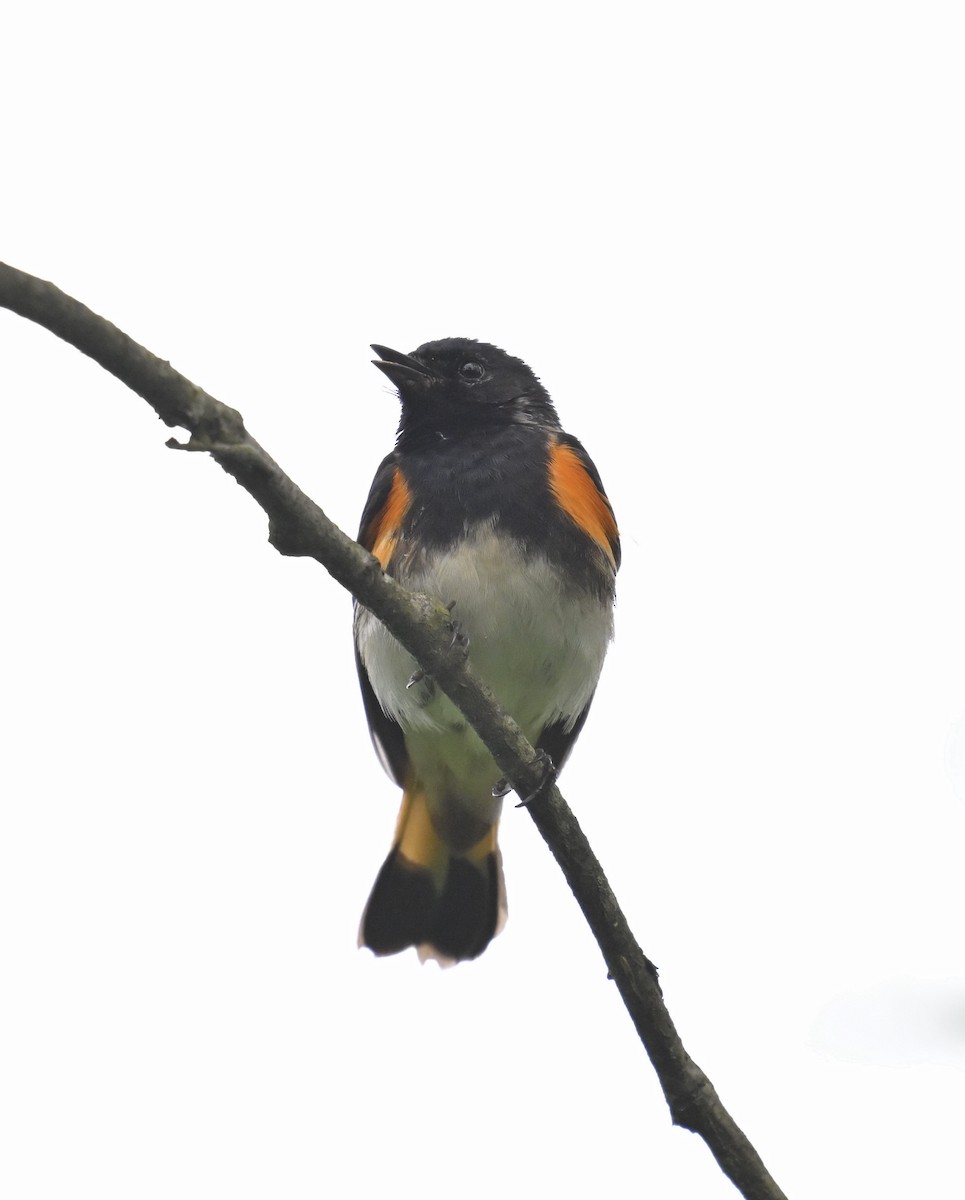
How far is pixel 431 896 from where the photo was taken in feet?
20.5

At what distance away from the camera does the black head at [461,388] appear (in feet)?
20.2

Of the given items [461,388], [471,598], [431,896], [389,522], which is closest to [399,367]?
[461,388]

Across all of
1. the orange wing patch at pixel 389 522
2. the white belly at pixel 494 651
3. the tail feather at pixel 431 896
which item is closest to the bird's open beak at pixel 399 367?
the orange wing patch at pixel 389 522

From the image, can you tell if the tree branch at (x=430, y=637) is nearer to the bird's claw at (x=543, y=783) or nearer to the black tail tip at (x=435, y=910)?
the bird's claw at (x=543, y=783)

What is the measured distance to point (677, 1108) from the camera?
3.63 metres

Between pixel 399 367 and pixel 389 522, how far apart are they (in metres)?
0.86

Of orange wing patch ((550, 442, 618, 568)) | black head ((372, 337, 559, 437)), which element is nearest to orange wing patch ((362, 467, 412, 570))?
black head ((372, 337, 559, 437))

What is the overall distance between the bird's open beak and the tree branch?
8.37ft

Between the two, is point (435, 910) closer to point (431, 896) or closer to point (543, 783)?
point (431, 896)

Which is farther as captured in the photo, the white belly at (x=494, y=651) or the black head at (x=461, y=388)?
the black head at (x=461, y=388)

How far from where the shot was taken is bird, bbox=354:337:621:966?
Result: 5395 mm

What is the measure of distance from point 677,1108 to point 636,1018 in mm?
254

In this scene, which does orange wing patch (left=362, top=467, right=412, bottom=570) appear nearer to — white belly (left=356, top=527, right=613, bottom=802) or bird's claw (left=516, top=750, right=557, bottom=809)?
white belly (left=356, top=527, right=613, bottom=802)

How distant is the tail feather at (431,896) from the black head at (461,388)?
1.70 metres
